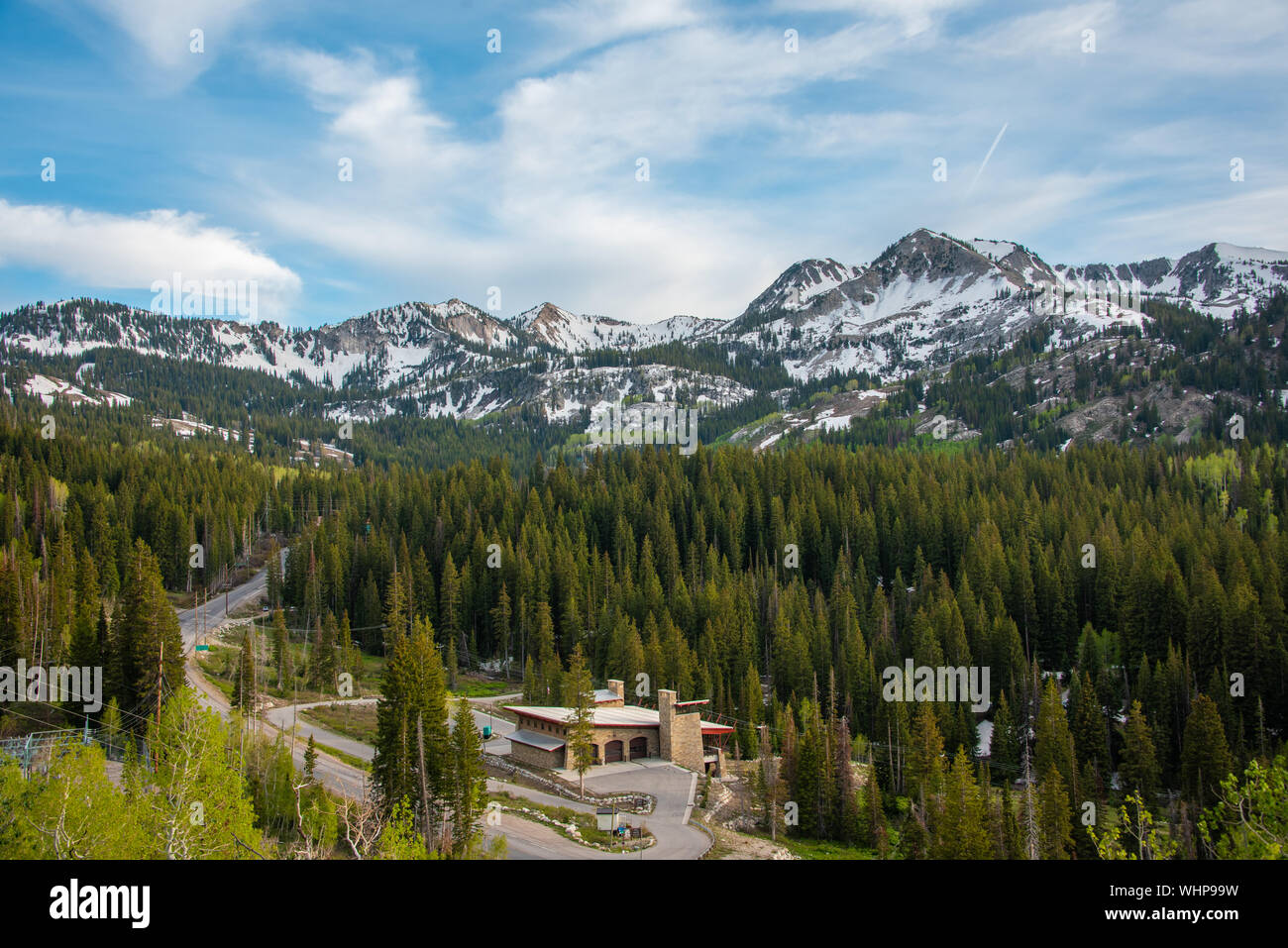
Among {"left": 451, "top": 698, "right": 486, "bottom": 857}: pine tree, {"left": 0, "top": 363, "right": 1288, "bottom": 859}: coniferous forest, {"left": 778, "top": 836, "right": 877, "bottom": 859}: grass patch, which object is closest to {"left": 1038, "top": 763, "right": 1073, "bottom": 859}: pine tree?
{"left": 0, "top": 363, "right": 1288, "bottom": 859}: coniferous forest

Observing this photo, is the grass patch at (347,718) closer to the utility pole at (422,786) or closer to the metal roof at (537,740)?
the metal roof at (537,740)

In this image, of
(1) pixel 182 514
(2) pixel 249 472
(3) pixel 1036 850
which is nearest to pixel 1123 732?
(3) pixel 1036 850

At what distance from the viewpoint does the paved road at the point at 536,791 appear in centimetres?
4128

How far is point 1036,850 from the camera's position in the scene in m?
43.9

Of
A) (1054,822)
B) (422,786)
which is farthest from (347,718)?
(1054,822)

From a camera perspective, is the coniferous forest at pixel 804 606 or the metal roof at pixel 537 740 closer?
the coniferous forest at pixel 804 606

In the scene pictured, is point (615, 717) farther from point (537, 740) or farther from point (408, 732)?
point (408, 732)

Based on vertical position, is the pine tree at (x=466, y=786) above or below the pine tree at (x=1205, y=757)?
above

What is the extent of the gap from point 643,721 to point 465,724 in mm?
23599

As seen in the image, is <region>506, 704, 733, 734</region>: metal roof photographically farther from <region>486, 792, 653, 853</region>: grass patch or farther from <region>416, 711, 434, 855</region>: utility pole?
<region>416, 711, 434, 855</region>: utility pole

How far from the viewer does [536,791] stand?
175 ft

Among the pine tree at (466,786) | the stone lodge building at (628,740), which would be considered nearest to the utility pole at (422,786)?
the pine tree at (466,786)

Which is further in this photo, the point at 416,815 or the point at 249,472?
the point at 249,472
